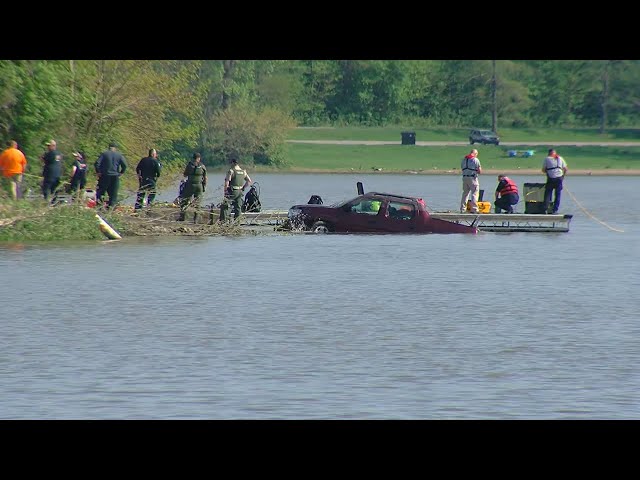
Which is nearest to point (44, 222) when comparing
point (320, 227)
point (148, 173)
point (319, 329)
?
point (148, 173)

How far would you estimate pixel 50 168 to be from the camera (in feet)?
109

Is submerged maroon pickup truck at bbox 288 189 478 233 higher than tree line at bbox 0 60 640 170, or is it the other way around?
tree line at bbox 0 60 640 170

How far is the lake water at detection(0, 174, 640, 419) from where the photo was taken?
1418 cm

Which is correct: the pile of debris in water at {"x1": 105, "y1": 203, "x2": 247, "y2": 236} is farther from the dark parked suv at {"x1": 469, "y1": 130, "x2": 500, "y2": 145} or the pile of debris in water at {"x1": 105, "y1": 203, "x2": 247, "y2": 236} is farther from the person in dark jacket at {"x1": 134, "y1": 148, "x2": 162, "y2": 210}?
the dark parked suv at {"x1": 469, "y1": 130, "x2": 500, "y2": 145}

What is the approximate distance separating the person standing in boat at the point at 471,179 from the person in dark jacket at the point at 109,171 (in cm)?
887

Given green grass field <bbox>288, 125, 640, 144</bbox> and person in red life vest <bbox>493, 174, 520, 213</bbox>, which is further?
green grass field <bbox>288, 125, 640, 144</bbox>

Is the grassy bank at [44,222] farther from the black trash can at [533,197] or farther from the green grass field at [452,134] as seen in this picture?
the green grass field at [452,134]

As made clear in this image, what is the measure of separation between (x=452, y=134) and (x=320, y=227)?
74.9 metres

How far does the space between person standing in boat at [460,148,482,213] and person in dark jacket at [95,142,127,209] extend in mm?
8869

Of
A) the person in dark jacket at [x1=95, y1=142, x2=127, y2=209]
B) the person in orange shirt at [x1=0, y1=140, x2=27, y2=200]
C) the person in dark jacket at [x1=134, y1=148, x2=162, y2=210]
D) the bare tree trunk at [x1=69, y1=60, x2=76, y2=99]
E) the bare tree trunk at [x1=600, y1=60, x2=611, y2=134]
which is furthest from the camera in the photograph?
the bare tree trunk at [x1=600, y1=60, x2=611, y2=134]

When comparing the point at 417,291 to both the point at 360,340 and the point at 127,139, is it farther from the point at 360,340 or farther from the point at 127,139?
the point at 127,139

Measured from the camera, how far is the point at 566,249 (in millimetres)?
37000

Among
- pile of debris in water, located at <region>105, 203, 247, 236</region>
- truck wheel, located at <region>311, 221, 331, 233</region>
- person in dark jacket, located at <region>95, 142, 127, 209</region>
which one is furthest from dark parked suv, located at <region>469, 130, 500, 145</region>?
person in dark jacket, located at <region>95, 142, 127, 209</region>
